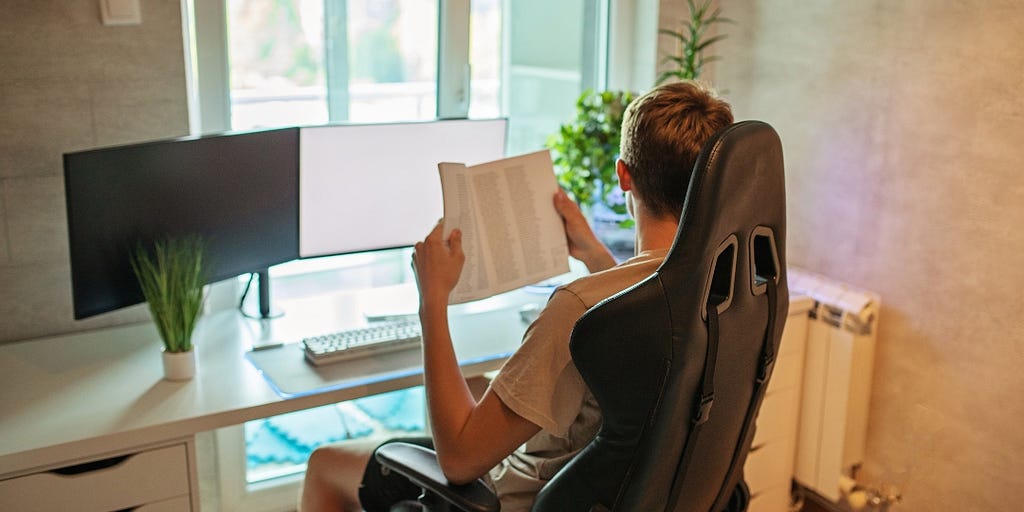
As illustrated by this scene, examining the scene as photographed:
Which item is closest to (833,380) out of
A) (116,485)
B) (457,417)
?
(457,417)

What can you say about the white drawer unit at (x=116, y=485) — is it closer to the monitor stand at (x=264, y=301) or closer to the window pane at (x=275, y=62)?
the monitor stand at (x=264, y=301)

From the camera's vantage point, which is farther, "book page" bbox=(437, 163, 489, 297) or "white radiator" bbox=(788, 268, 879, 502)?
"white radiator" bbox=(788, 268, 879, 502)

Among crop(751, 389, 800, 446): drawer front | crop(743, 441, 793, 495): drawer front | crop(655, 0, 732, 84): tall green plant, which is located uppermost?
crop(655, 0, 732, 84): tall green plant

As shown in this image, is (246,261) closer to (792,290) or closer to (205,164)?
(205,164)

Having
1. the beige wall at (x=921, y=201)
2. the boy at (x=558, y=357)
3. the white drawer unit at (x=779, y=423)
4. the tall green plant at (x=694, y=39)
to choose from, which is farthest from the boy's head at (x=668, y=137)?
the tall green plant at (x=694, y=39)

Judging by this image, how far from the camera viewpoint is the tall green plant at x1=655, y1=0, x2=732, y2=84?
2.89 metres

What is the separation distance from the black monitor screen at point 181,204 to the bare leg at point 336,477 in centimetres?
46

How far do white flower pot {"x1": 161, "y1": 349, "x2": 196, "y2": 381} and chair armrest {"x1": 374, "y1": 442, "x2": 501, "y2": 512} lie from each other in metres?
0.48

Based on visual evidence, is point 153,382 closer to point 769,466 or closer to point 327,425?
point 327,425

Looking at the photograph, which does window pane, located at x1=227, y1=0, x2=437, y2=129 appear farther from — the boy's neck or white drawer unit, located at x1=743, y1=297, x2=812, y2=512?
the boy's neck

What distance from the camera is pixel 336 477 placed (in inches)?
76.8

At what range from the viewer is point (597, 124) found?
2730 millimetres

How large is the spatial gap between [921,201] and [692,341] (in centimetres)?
149

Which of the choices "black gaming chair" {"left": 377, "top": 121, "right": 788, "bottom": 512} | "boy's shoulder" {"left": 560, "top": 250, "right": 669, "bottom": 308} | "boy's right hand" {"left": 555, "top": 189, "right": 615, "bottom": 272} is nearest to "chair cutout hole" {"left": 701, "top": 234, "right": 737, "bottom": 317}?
"black gaming chair" {"left": 377, "top": 121, "right": 788, "bottom": 512}
